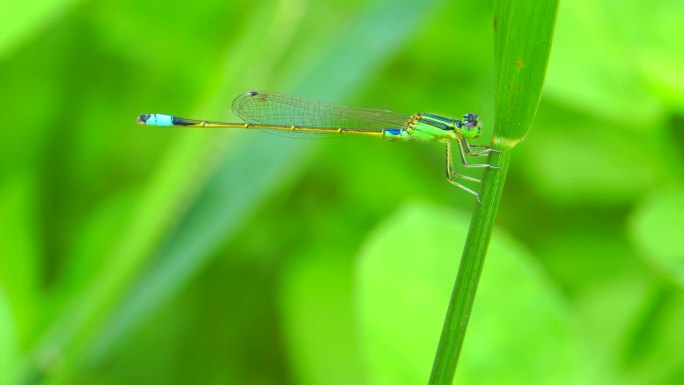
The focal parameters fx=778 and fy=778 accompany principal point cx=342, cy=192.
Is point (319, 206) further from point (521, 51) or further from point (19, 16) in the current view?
point (521, 51)

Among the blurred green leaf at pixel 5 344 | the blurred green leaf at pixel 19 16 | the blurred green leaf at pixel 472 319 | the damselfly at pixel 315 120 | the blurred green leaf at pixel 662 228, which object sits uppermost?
the damselfly at pixel 315 120

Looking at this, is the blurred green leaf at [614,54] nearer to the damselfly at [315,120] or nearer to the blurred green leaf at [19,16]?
the damselfly at [315,120]

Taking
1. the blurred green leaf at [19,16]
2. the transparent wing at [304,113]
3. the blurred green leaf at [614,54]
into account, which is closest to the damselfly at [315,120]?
the transparent wing at [304,113]

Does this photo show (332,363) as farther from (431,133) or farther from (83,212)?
(83,212)

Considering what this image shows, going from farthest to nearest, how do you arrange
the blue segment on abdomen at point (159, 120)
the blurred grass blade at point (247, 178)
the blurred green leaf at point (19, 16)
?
1. the blue segment on abdomen at point (159, 120)
2. the blurred grass blade at point (247, 178)
3. the blurred green leaf at point (19, 16)

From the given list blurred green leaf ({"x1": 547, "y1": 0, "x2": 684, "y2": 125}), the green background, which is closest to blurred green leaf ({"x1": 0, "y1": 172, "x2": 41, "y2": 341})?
the green background

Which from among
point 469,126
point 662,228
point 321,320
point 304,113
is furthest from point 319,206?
point 662,228
